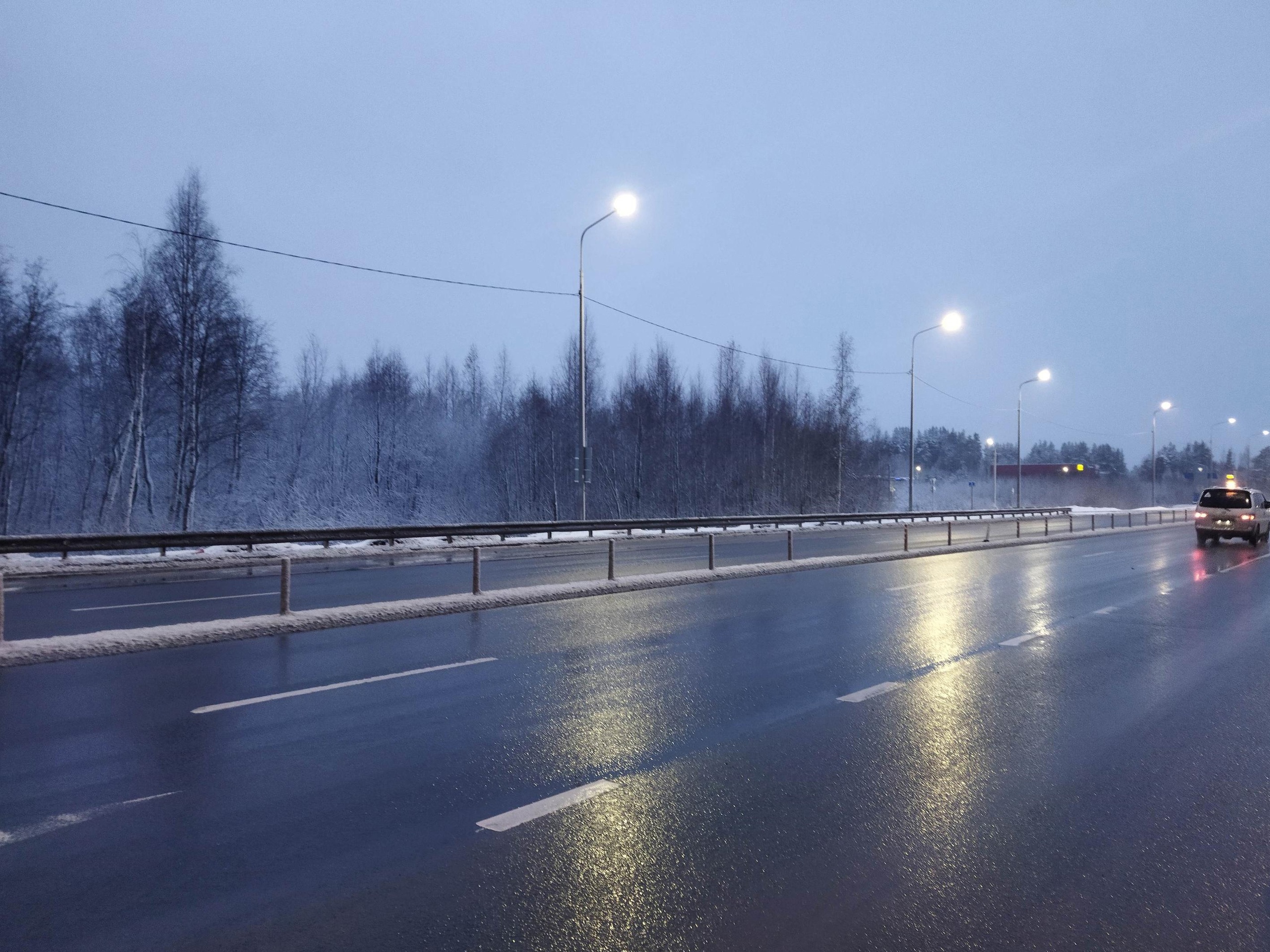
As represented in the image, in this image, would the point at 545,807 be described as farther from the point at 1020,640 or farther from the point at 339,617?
the point at 1020,640

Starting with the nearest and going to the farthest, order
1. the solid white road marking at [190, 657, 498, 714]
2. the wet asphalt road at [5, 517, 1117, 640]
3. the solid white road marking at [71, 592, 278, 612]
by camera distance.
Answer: the solid white road marking at [190, 657, 498, 714] → the wet asphalt road at [5, 517, 1117, 640] → the solid white road marking at [71, 592, 278, 612]

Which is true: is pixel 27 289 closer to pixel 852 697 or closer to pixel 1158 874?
pixel 852 697

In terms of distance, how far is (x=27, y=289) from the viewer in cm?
3462

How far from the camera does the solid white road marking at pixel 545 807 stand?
4652mm

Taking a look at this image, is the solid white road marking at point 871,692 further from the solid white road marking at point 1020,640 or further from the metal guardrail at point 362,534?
the metal guardrail at point 362,534

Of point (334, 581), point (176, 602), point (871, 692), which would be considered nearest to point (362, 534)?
point (334, 581)

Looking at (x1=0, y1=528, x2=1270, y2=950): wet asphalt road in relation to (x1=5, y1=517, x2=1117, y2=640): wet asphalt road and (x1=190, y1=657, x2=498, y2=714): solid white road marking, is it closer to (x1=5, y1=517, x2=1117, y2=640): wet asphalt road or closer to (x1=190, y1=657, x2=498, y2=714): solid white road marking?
(x1=190, y1=657, x2=498, y2=714): solid white road marking

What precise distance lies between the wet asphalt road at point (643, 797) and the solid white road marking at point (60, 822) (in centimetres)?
2

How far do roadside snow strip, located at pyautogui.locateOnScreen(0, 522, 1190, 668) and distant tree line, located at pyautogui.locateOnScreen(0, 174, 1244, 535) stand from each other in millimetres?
23633

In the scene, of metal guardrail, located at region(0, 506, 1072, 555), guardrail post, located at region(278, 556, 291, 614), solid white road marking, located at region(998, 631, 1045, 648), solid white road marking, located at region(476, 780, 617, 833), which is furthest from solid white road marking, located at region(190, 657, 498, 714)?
metal guardrail, located at region(0, 506, 1072, 555)

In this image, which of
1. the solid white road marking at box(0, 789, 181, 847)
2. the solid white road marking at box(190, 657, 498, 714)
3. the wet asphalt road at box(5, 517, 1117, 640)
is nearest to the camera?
the solid white road marking at box(0, 789, 181, 847)

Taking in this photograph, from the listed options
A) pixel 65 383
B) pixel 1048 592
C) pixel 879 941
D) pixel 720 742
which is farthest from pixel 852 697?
pixel 65 383

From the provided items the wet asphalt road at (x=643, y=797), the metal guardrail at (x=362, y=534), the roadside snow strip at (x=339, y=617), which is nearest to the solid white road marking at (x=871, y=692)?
the wet asphalt road at (x=643, y=797)

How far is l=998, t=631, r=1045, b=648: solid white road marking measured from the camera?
10469 mm
